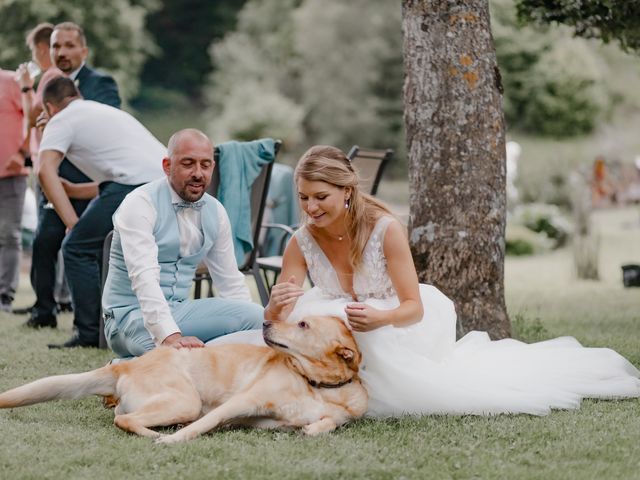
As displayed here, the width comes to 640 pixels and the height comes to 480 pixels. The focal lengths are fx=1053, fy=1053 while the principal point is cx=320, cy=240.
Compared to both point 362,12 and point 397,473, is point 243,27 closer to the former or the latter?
point 362,12

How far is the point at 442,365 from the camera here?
469cm

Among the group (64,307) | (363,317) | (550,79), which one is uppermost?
(550,79)

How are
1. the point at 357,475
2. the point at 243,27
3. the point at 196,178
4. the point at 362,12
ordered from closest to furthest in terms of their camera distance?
the point at 357,475, the point at 196,178, the point at 362,12, the point at 243,27

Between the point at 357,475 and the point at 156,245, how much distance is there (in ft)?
5.72

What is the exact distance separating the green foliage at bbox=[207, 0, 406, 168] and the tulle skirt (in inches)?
1140

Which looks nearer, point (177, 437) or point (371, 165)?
point (177, 437)

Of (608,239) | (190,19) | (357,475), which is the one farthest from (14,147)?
(190,19)

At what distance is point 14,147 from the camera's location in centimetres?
849

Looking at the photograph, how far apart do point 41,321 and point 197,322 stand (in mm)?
2759

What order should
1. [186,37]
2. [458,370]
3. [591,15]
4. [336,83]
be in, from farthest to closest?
[186,37] < [336,83] < [591,15] < [458,370]

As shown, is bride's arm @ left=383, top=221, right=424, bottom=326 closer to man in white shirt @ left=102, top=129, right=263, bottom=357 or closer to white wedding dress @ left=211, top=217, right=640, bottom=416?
white wedding dress @ left=211, top=217, right=640, bottom=416

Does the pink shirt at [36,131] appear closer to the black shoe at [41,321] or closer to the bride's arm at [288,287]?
the black shoe at [41,321]

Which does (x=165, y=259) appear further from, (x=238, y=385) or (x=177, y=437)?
(x=177, y=437)

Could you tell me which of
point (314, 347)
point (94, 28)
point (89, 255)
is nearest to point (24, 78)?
point (89, 255)
